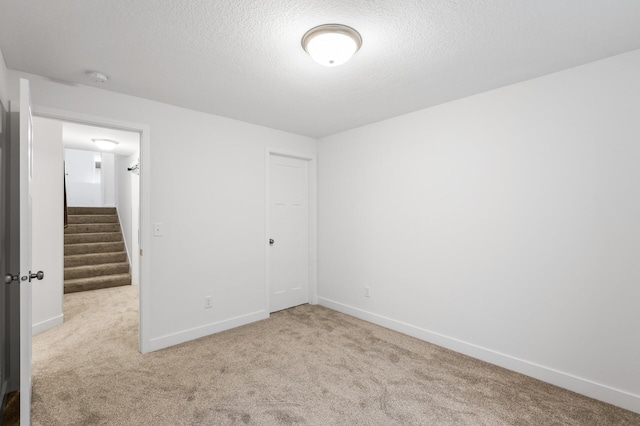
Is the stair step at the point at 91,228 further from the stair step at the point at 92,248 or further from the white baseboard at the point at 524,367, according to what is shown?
the white baseboard at the point at 524,367

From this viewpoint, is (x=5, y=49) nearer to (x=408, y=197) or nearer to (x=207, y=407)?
(x=207, y=407)

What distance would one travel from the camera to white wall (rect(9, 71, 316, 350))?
287 cm

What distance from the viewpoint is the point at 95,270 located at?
5352 millimetres

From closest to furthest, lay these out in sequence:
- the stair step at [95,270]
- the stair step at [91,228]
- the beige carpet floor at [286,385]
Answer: the beige carpet floor at [286,385], the stair step at [95,270], the stair step at [91,228]

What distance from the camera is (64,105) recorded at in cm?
252

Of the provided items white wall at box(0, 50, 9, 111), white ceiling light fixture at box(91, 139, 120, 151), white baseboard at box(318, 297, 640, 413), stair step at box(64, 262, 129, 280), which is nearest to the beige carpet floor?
white baseboard at box(318, 297, 640, 413)

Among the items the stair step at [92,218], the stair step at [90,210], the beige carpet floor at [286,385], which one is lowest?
the beige carpet floor at [286,385]

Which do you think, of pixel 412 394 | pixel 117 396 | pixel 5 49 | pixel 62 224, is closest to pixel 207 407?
pixel 117 396

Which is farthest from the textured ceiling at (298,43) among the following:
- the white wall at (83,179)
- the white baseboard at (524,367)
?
the white wall at (83,179)

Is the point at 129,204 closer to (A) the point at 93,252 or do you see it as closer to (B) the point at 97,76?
(A) the point at 93,252

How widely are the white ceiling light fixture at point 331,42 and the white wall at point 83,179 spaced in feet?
27.2

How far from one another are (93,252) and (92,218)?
1060mm

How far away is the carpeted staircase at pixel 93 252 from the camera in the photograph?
5.17m

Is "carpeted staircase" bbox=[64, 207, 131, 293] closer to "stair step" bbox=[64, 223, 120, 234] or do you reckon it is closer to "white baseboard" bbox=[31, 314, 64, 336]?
"stair step" bbox=[64, 223, 120, 234]
